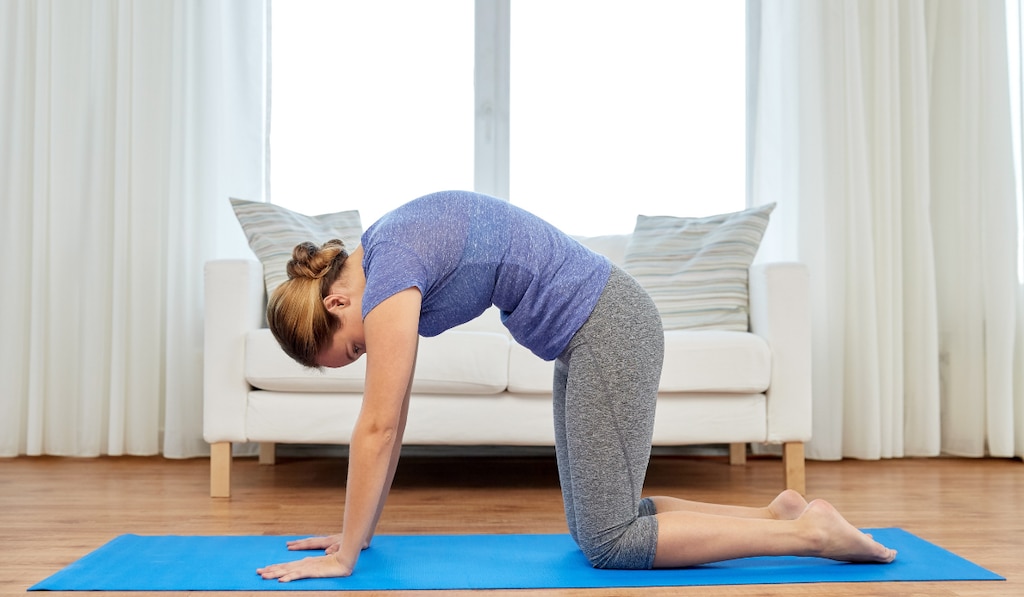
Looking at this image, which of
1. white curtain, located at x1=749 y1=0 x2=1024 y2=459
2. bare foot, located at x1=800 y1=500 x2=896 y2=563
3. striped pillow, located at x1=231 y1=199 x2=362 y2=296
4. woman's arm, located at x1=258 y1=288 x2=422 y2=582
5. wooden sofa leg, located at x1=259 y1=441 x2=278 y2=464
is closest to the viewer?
woman's arm, located at x1=258 y1=288 x2=422 y2=582

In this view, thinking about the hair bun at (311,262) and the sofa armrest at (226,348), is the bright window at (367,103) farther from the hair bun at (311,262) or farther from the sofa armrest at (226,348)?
the hair bun at (311,262)


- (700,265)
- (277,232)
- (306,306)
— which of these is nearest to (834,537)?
(306,306)

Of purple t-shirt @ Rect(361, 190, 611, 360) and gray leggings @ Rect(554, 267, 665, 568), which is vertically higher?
purple t-shirt @ Rect(361, 190, 611, 360)

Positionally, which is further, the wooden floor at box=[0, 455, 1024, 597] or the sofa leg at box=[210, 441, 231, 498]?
the sofa leg at box=[210, 441, 231, 498]

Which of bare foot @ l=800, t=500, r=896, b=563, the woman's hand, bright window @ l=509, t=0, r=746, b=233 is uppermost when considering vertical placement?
bright window @ l=509, t=0, r=746, b=233

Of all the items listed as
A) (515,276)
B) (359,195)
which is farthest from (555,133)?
(515,276)

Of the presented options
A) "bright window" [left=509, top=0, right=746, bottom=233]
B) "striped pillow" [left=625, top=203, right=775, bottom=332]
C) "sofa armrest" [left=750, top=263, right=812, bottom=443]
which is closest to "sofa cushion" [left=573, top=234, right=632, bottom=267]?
"striped pillow" [left=625, top=203, right=775, bottom=332]

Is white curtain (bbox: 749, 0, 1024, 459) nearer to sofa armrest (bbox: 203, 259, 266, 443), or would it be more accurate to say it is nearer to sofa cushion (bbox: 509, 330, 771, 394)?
sofa cushion (bbox: 509, 330, 771, 394)

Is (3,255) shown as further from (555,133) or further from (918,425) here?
(918,425)

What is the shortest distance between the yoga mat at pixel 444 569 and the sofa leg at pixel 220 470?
60 centimetres

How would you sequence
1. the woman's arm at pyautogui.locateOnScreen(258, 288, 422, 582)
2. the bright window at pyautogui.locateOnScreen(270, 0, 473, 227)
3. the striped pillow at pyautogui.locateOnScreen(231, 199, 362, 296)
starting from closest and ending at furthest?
the woman's arm at pyautogui.locateOnScreen(258, 288, 422, 582) → the striped pillow at pyautogui.locateOnScreen(231, 199, 362, 296) → the bright window at pyautogui.locateOnScreen(270, 0, 473, 227)

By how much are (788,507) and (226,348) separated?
5.31 ft

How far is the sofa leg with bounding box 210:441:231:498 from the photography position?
2561 millimetres

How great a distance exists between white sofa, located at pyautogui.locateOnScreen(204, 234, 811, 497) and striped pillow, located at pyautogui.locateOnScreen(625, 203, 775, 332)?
320 millimetres
